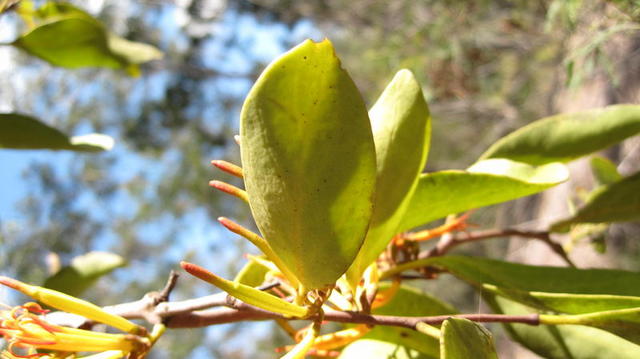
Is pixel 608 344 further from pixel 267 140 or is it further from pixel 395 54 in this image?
pixel 395 54

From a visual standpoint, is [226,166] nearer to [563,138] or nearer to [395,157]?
[395,157]

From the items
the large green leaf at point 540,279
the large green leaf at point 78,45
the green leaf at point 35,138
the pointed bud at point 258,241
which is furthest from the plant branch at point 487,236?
the large green leaf at point 78,45

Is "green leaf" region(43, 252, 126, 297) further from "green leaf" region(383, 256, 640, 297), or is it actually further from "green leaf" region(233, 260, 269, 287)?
"green leaf" region(383, 256, 640, 297)

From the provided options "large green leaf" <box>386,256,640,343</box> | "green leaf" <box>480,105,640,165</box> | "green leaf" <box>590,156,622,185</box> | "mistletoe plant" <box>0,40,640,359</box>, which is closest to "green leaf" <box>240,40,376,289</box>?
"mistletoe plant" <box>0,40,640,359</box>

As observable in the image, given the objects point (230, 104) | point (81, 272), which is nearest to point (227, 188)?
point (81, 272)

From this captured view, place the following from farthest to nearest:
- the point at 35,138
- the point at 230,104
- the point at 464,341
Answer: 1. the point at 230,104
2. the point at 35,138
3. the point at 464,341

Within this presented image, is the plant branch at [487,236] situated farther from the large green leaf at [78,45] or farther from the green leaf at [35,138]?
the large green leaf at [78,45]

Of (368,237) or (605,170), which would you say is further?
(605,170)

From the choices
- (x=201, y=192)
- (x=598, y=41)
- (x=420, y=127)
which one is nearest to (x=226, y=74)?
(x=201, y=192)
